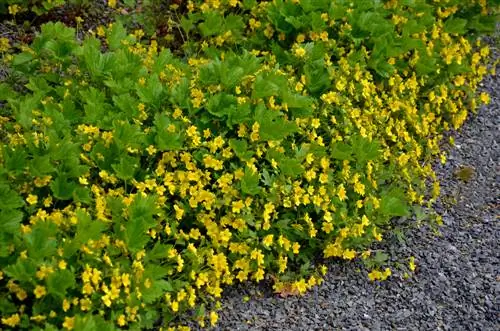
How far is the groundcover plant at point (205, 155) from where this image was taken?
3076mm

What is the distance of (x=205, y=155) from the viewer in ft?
11.8

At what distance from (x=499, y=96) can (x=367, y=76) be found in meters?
1.46

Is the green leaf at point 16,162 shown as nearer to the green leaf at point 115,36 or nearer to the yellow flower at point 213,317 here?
the yellow flower at point 213,317

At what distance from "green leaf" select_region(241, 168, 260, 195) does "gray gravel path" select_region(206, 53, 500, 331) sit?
0.45 meters

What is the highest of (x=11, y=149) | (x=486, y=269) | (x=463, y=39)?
(x=11, y=149)

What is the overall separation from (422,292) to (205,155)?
121 cm

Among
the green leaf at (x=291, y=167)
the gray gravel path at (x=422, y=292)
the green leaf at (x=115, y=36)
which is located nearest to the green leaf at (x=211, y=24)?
the green leaf at (x=115, y=36)

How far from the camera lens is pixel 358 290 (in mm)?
3779

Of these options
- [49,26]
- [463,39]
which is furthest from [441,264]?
[49,26]

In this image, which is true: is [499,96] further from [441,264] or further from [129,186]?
[129,186]

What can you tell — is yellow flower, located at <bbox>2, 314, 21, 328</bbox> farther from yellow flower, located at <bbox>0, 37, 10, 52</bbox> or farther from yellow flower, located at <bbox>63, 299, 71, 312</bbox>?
yellow flower, located at <bbox>0, 37, 10, 52</bbox>

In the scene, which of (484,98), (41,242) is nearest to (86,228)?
(41,242)

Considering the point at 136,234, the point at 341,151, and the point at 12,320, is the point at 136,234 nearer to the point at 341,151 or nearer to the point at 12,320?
the point at 12,320

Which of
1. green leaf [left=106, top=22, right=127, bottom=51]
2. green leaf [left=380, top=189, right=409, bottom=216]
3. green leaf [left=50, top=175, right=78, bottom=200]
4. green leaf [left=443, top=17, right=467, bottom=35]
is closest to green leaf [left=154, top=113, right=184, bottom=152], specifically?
green leaf [left=50, top=175, right=78, bottom=200]
